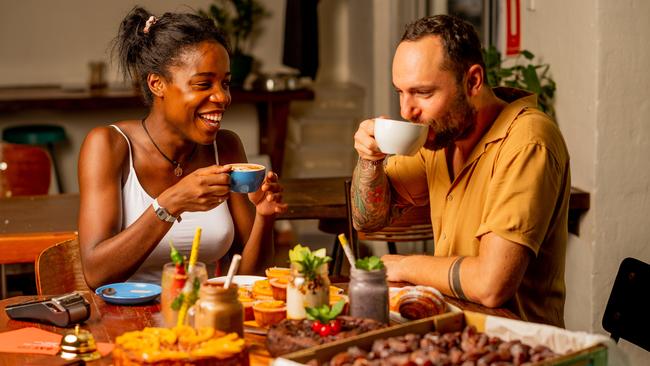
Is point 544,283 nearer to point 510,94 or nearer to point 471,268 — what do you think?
point 471,268

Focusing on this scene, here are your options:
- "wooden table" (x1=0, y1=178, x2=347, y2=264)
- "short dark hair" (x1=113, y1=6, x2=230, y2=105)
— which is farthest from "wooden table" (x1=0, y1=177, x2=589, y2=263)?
"short dark hair" (x1=113, y1=6, x2=230, y2=105)

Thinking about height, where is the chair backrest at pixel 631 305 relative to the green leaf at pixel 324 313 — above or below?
below

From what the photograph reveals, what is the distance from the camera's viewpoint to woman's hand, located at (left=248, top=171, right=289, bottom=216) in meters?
2.46

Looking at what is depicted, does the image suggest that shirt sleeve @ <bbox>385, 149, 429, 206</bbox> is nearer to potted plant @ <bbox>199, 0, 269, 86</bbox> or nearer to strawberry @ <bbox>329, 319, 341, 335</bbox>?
strawberry @ <bbox>329, 319, 341, 335</bbox>

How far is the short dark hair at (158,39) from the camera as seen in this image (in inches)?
99.5

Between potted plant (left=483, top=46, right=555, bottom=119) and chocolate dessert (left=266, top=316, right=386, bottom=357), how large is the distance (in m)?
2.07

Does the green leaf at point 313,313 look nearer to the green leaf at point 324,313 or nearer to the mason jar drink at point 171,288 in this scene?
the green leaf at point 324,313

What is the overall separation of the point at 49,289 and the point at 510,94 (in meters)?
1.28

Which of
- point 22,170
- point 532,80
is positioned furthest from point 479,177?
point 22,170

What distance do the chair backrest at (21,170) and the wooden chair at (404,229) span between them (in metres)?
1.86

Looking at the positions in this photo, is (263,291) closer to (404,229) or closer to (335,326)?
(335,326)

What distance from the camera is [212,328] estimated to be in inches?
65.3

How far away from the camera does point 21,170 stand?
4586 millimetres

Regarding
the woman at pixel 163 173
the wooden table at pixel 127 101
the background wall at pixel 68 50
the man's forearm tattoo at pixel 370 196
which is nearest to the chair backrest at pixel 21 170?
the wooden table at pixel 127 101
